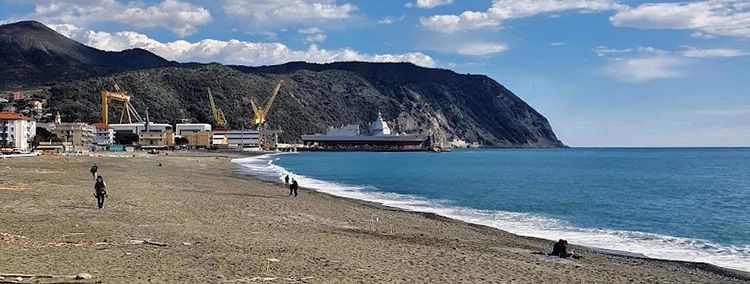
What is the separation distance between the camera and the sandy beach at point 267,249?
1133 cm

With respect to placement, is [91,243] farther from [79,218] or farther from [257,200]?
[257,200]

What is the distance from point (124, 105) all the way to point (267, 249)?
174423mm

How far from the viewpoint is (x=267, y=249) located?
46.6 ft

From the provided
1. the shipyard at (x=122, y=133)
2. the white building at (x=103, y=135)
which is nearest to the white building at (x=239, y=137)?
the shipyard at (x=122, y=133)

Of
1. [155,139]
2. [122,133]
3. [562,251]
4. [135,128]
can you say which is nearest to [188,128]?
[135,128]

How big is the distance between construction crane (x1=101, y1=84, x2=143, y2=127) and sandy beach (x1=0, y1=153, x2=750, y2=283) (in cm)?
14736

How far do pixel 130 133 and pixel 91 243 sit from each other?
515 feet

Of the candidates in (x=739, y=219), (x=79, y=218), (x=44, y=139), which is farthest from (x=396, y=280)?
(x=44, y=139)

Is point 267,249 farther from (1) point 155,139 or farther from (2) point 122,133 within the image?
(2) point 122,133

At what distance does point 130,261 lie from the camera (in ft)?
38.3

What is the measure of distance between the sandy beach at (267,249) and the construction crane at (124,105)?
14736cm

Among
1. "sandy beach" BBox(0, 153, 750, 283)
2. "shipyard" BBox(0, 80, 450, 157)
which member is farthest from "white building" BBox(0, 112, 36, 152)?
"sandy beach" BBox(0, 153, 750, 283)

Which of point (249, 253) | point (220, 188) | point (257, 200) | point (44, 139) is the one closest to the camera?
point (249, 253)

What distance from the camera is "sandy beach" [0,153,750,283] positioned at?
37.2 ft
